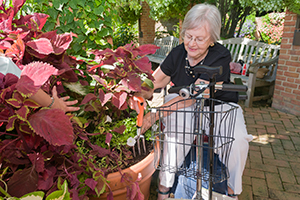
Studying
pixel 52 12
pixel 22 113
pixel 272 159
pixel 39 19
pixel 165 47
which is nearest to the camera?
pixel 22 113

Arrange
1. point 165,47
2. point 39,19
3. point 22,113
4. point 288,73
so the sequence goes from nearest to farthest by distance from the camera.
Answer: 1. point 22,113
2. point 39,19
3. point 288,73
4. point 165,47

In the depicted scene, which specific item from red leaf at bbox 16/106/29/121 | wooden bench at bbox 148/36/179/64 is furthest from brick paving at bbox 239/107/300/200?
wooden bench at bbox 148/36/179/64

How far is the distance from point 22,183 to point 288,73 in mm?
3993

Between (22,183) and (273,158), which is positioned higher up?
(22,183)

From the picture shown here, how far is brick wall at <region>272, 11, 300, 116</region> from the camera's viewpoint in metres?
3.51

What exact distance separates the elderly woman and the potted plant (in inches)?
10.9

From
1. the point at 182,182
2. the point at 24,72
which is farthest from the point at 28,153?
the point at 182,182

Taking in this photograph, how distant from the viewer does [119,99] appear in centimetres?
124

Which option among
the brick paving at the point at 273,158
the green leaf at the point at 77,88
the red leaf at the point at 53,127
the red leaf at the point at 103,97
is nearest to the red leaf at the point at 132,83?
the red leaf at the point at 103,97

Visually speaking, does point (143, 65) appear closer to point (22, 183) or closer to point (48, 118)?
point (48, 118)

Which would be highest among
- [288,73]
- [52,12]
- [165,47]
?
[52,12]

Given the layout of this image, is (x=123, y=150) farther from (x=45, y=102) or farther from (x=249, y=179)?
(x=249, y=179)

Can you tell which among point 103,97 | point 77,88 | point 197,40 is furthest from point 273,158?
point 77,88

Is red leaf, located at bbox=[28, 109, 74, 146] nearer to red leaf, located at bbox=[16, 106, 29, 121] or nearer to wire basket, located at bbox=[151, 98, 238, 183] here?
red leaf, located at bbox=[16, 106, 29, 121]
